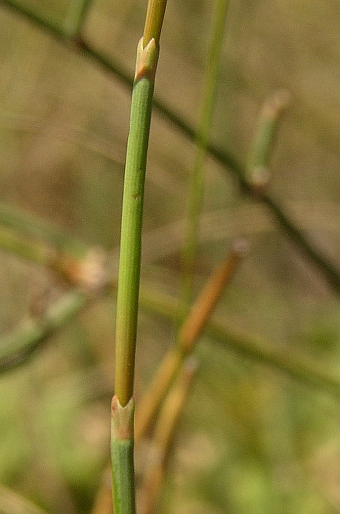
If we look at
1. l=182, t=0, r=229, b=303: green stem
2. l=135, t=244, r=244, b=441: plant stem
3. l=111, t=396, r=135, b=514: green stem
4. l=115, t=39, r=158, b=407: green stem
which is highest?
l=182, t=0, r=229, b=303: green stem

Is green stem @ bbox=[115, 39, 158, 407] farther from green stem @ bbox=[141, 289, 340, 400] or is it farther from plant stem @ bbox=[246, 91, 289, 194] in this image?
green stem @ bbox=[141, 289, 340, 400]

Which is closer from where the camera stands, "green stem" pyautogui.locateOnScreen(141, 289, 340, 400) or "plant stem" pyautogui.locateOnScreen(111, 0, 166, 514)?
"plant stem" pyautogui.locateOnScreen(111, 0, 166, 514)

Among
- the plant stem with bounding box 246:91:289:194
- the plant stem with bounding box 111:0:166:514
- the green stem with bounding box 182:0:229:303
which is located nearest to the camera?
the plant stem with bounding box 111:0:166:514

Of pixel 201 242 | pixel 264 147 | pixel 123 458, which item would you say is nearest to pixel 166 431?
pixel 264 147

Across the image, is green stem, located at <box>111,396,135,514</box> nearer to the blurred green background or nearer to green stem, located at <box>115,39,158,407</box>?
green stem, located at <box>115,39,158,407</box>

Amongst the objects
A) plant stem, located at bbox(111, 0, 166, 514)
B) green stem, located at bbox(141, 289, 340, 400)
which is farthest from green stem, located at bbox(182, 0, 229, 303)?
plant stem, located at bbox(111, 0, 166, 514)

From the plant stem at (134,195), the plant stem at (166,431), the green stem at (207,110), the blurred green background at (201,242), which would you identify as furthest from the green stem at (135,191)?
the blurred green background at (201,242)

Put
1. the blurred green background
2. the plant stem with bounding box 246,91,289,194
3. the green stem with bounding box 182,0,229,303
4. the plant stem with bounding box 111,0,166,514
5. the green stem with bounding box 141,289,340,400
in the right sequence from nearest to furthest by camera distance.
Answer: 1. the plant stem with bounding box 111,0,166,514
2. the green stem with bounding box 182,0,229,303
3. the plant stem with bounding box 246,91,289,194
4. the green stem with bounding box 141,289,340,400
5. the blurred green background

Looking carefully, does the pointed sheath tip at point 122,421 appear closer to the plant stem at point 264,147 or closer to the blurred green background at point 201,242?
the plant stem at point 264,147

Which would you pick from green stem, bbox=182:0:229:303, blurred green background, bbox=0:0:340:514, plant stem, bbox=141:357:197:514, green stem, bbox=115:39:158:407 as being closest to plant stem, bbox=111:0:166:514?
green stem, bbox=115:39:158:407

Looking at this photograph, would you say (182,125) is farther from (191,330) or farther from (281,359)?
(281,359)

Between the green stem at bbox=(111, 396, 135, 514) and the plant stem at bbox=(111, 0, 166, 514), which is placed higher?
the plant stem at bbox=(111, 0, 166, 514)
